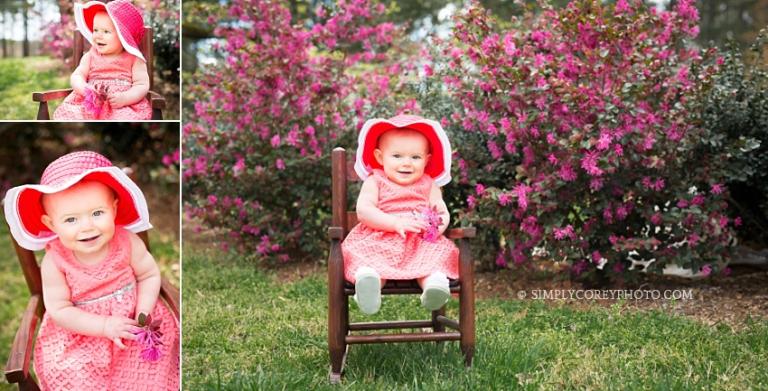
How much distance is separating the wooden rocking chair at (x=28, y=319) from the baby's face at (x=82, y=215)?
0.62ft

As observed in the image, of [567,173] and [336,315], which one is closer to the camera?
[336,315]

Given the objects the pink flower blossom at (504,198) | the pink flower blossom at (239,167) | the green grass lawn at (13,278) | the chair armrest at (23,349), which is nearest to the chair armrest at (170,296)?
the chair armrest at (23,349)

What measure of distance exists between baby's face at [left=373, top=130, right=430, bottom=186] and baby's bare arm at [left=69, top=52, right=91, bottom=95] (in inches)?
48.8

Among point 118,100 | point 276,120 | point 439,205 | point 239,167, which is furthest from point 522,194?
point 118,100

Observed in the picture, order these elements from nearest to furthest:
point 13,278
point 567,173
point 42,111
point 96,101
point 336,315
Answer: point 96,101 → point 42,111 → point 336,315 → point 567,173 → point 13,278

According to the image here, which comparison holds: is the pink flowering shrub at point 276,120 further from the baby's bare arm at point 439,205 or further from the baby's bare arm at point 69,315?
the baby's bare arm at point 69,315

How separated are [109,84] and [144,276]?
68 cm

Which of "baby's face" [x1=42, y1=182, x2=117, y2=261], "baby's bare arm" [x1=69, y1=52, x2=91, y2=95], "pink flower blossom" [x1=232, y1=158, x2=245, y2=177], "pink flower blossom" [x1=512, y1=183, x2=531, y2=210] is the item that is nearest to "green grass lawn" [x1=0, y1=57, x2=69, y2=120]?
"pink flower blossom" [x1=232, y1=158, x2=245, y2=177]

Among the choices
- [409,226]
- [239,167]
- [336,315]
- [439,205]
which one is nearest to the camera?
[336,315]

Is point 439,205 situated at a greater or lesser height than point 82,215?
lesser

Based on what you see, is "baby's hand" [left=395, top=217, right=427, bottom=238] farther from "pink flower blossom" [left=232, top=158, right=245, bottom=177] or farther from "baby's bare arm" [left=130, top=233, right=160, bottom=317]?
"pink flower blossom" [left=232, top=158, right=245, bottom=177]

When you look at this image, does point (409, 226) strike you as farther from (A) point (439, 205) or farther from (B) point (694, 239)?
(B) point (694, 239)

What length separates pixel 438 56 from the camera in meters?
5.46

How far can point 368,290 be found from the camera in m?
2.93
